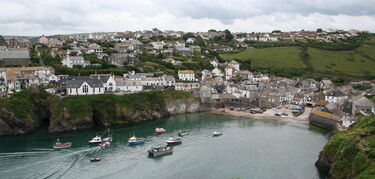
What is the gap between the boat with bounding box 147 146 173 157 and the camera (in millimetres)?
36938

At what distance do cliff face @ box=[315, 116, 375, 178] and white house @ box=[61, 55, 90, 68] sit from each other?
51347mm

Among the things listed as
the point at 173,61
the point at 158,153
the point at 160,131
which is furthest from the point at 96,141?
the point at 173,61

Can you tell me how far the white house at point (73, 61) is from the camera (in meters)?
65.6

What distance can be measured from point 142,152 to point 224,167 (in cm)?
1072

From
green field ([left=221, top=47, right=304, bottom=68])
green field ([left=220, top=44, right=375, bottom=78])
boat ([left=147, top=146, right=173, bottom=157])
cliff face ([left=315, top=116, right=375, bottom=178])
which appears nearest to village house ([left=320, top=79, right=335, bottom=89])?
green field ([left=220, top=44, right=375, bottom=78])

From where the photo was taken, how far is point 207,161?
34812 millimetres

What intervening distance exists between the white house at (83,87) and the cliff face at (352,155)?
37.4 meters

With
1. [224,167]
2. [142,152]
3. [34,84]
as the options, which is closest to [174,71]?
[34,84]

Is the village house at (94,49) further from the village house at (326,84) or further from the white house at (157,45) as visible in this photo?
the village house at (326,84)

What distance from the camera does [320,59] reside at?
316 ft

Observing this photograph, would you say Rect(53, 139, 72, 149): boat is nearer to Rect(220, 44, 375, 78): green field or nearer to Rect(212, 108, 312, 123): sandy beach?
Rect(212, 108, 312, 123): sandy beach

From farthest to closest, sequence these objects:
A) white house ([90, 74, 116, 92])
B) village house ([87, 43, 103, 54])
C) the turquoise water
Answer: village house ([87, 43, 103, 54]), white house ([90, 74, 116, 92]), the turquoise water

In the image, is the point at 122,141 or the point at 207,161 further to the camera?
the point at 122,141

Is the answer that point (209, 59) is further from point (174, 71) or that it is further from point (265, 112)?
point (265, 112)
